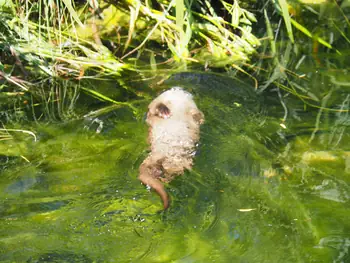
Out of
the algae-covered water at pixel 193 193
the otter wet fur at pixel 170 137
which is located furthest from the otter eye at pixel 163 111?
the algae-covered water at pixel 193 193

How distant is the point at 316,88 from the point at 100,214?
7.24 feet

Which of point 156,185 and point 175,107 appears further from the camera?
point 175,107

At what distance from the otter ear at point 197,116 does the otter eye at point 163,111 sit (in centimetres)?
17

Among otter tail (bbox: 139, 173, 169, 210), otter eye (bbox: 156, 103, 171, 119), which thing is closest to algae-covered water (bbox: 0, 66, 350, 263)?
otter tail (bbox: 139, 173, 169, 210)

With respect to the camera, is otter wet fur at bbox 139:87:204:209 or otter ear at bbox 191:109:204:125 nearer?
otter wet fur at bbox 139:87:204:209

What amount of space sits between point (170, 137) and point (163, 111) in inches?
14.5

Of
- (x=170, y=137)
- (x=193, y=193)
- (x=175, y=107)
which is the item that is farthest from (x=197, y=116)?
(x=193, y=193)

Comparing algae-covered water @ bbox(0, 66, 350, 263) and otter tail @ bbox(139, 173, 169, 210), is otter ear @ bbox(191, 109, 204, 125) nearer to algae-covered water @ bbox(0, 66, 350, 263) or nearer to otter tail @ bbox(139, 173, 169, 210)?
algae-covered water @ bbox(0, 66, 350, 263)

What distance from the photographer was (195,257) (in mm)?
2396

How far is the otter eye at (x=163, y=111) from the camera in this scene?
3675mm

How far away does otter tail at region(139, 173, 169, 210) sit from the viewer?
8.95 feet

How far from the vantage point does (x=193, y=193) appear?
9.37ft

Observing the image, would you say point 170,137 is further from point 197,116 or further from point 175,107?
point 175,107

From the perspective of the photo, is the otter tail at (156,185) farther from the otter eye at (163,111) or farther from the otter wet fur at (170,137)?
the otter eye at (163,111)
